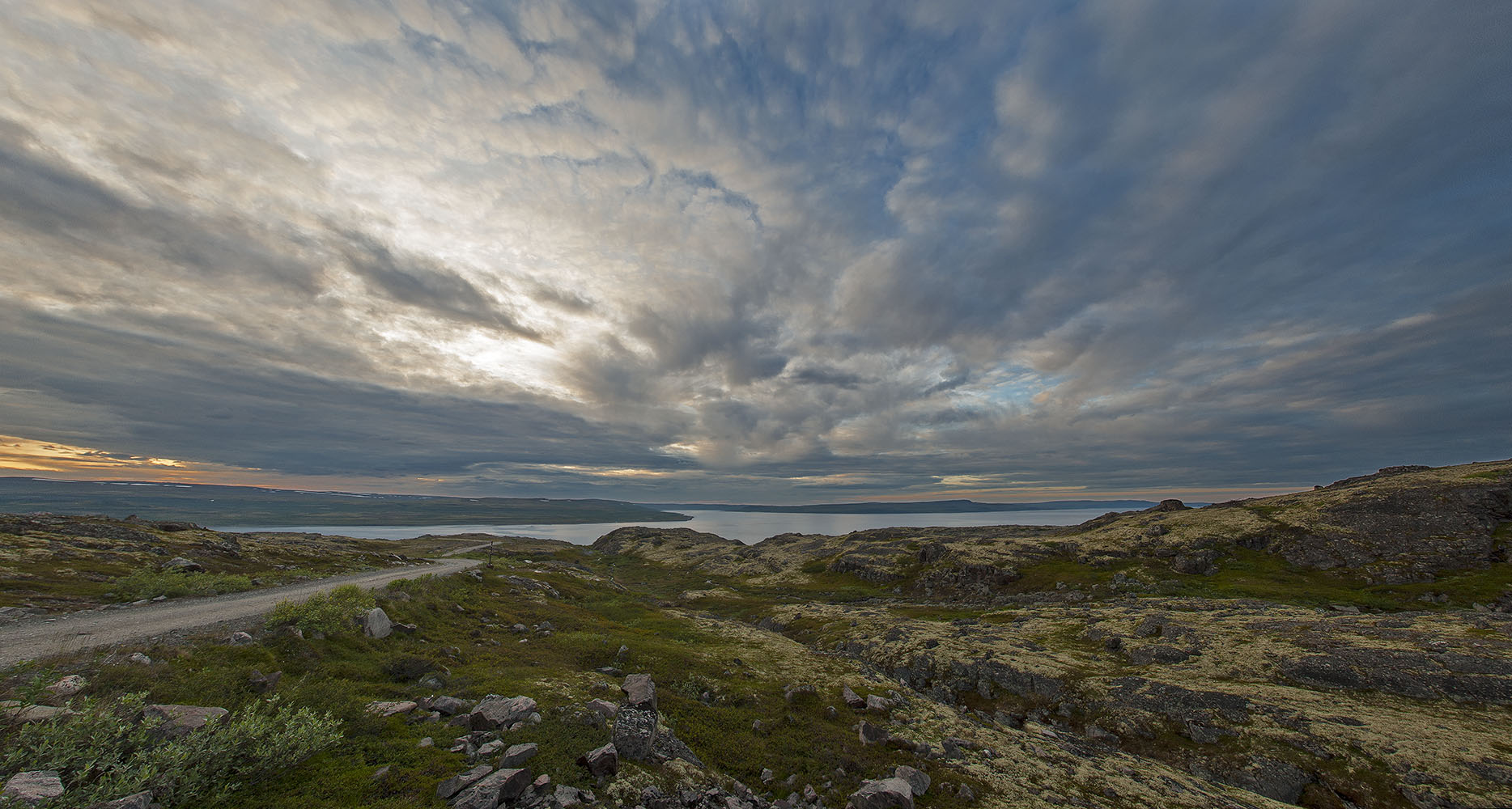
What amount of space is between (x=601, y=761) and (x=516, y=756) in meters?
2.94

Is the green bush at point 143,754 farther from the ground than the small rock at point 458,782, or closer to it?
farther from the ground

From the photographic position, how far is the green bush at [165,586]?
3609 cm

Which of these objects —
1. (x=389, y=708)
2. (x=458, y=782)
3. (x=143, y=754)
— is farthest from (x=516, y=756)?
(x=143, y=754)

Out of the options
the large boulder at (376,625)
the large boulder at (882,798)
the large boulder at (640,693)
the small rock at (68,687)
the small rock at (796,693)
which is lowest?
the small rock at (796,693)

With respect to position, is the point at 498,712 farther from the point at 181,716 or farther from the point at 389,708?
the point at 181,716

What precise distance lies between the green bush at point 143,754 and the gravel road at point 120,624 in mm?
12758

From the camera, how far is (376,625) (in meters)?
29.6

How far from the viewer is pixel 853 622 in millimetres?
68250

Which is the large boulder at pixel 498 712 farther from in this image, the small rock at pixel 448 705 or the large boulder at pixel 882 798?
the large boulder at pixel 882 798

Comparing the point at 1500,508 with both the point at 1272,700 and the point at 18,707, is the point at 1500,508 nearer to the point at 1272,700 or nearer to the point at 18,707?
the point at 1272,700

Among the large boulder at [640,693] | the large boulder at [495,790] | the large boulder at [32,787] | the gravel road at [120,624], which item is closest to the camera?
the large boulder at [32,787]

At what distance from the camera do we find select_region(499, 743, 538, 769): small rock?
54.1ft

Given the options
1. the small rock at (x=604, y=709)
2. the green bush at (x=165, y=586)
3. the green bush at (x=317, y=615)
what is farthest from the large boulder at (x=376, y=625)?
the green bush at (x=165, y=586)

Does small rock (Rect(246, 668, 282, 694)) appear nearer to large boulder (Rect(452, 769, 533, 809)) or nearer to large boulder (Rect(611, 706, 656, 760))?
large boulder (Rect(452, 769, 533, 809))
